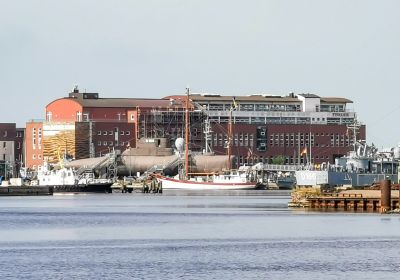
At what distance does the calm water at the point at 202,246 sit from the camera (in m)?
68.9

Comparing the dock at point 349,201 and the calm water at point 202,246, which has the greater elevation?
the dock at point 349,201

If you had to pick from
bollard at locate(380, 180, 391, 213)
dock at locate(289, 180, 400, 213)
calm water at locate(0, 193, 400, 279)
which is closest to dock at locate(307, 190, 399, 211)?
dock at locate(289, 180, 400, 213)

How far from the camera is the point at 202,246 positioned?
84.4 m

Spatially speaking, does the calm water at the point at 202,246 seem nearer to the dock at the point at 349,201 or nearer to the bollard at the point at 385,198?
the bollard at the point at 385,198

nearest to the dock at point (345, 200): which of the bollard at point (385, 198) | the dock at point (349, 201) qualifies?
the dock at point (349, 201)

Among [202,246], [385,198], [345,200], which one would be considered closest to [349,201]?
[345,200]

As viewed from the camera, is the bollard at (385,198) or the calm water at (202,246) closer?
the calm water at (202,246)

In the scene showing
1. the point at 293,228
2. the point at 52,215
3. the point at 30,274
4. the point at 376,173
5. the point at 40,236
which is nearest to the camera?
the point at 30,274

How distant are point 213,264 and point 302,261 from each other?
5044 mm

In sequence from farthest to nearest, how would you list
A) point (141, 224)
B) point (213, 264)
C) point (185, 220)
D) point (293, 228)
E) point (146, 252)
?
point (185, 220)
point (141, 224)
point (293, 228)
point (146, 252)
point (213, 264)

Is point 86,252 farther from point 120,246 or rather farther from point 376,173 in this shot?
point 376,173

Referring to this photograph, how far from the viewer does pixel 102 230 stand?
101 meters

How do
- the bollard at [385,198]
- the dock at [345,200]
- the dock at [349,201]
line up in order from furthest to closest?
the dock at [349,201] → the dock at [345,200] → the bollard at [385,198]

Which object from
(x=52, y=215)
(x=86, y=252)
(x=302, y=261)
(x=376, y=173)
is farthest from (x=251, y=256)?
(x=376, y=173)
